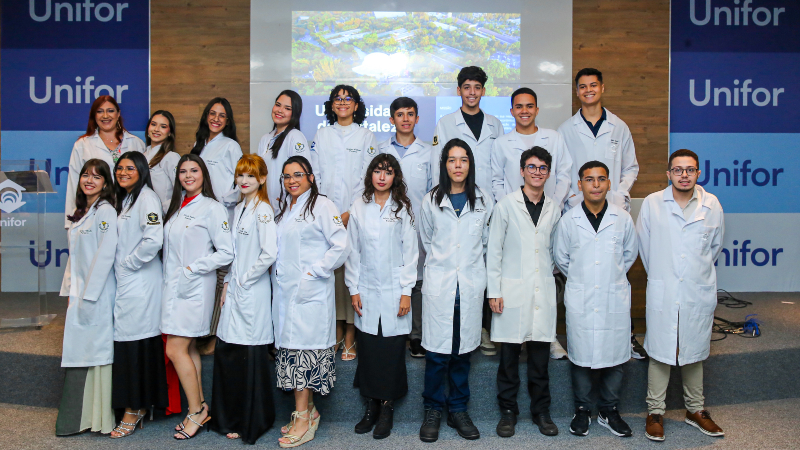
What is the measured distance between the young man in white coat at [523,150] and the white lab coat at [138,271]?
2.09 m

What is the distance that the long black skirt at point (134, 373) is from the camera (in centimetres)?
315

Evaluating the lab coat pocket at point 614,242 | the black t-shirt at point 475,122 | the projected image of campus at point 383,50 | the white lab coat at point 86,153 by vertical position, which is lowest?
the lab coat pocket at point 614,242

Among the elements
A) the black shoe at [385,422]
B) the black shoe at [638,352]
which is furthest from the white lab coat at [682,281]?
the black shoe at [385,422]

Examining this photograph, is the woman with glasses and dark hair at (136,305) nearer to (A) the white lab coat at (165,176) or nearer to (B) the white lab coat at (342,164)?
(A) the white lab coat at (165,176)

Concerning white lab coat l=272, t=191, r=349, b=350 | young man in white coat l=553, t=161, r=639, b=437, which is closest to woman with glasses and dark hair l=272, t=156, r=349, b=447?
white lab coat l=272, t=191, r=349, b=350

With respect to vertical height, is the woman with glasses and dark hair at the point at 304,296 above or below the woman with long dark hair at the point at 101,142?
below

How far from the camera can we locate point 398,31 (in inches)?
203

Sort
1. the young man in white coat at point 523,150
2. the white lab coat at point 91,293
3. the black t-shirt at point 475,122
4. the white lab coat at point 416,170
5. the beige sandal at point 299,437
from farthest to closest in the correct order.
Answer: the black t-shirt at point 475,122 < the white lab coat at point 416,170 < the young man in white coat at point 523,150 < the white lab coat at point 91,293 < the beige sandal at point 299,437

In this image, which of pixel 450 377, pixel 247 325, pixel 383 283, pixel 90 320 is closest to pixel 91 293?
pixel 90 320

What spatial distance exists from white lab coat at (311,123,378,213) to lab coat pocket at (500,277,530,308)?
3.87ft

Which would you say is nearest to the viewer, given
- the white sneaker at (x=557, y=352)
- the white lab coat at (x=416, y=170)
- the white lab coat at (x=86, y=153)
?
the white sneaker at (x=557, y=352)

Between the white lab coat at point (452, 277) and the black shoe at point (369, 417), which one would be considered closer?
the white lab coat at point (452, 277)

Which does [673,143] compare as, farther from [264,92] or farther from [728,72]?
[264,92]

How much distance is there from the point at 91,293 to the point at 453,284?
6.48 feet
